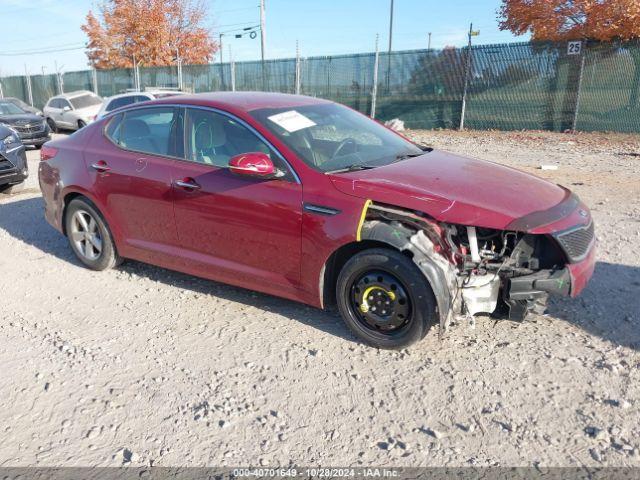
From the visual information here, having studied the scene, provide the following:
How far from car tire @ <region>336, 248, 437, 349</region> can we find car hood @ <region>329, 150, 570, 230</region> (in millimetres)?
377

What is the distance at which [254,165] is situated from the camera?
3.79m

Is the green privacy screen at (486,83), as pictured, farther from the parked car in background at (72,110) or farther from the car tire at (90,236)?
the car tire at (90,236)

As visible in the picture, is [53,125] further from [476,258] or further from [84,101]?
[476,258]

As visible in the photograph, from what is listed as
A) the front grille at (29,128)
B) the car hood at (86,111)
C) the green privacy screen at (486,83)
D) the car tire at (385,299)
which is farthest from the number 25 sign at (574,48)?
the front grille at (29,128)

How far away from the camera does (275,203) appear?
3828mm

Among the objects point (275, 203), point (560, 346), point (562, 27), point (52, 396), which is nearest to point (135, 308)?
point (52, 396)

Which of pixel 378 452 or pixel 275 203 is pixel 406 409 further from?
pixel 275 203

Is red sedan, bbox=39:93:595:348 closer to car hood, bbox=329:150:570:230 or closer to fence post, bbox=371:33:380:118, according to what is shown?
car hood, bbox=329:150:570:230

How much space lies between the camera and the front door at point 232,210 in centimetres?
384

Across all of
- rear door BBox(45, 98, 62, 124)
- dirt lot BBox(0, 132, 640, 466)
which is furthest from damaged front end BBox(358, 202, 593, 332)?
rear door BBox(45, 98, 62, 124)

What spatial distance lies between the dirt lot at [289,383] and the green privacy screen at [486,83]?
1195cm

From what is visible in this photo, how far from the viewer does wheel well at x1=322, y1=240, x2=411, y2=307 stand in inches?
144

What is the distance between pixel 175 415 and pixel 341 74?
18.2m

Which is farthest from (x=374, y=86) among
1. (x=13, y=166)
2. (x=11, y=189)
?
(x=13, y=166)
